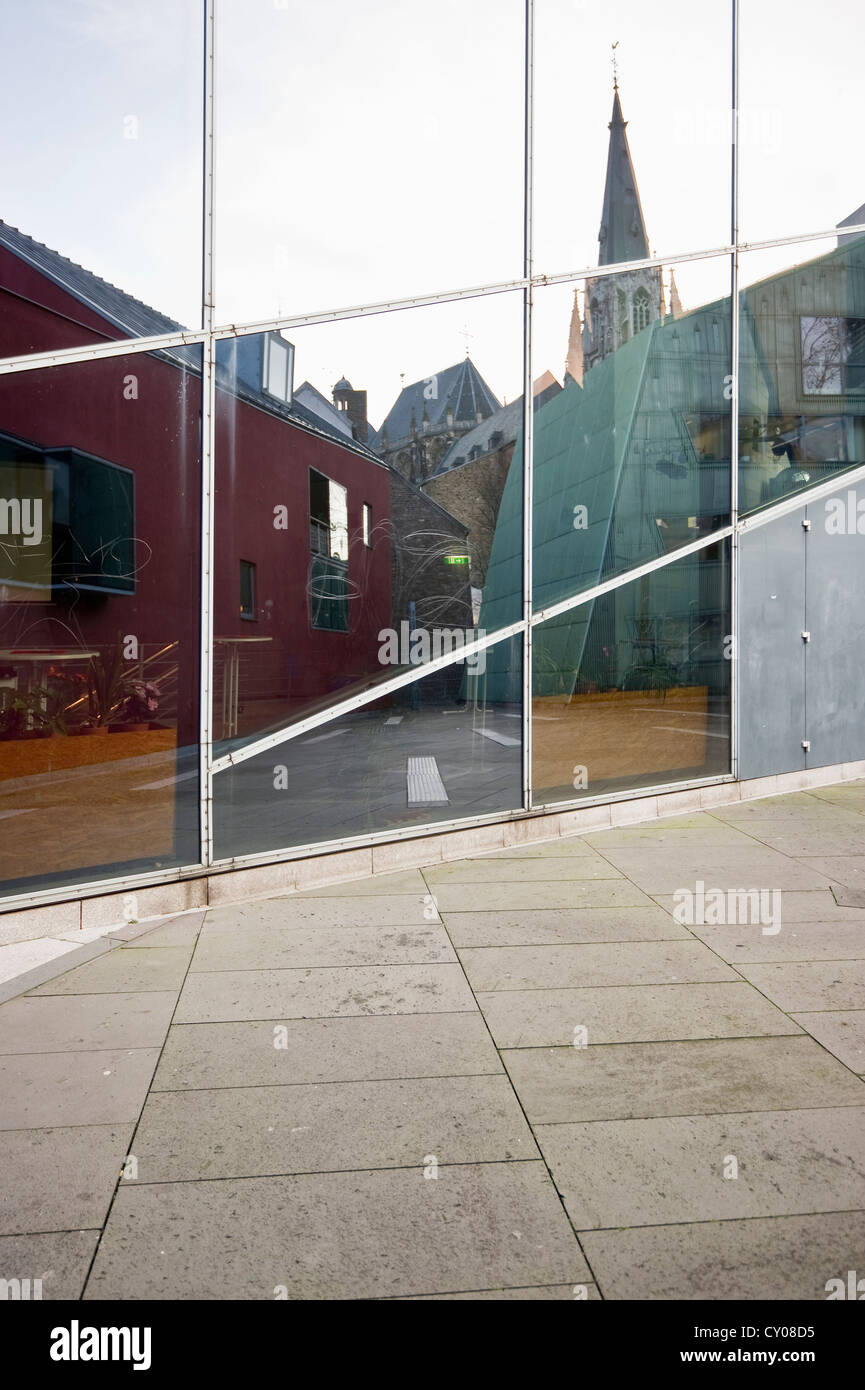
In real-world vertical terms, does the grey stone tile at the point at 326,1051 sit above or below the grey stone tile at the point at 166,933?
below

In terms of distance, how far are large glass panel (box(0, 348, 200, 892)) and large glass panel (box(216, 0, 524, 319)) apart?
115 centimetres

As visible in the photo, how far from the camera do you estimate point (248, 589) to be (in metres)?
7.02

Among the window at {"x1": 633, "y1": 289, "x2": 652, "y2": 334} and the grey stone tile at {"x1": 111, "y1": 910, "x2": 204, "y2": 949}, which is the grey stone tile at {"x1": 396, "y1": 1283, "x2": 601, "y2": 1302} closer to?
the grey stone tile at {"x1": 111, "y1": 910, "x2": 204, "y2": 949}

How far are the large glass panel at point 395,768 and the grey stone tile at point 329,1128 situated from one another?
334 cm

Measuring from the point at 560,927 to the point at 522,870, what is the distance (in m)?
1.60

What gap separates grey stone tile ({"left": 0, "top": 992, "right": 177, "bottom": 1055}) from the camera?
448cm

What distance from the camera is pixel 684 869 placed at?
7738 millimetres

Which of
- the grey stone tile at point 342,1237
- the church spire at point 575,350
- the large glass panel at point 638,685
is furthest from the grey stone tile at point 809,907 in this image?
the church spire at point 575,350

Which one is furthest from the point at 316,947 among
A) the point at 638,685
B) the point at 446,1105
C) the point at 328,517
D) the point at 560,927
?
the point at 638,685

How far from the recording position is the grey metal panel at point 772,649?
1066cm

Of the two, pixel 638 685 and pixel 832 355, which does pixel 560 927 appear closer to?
pixel 638 685

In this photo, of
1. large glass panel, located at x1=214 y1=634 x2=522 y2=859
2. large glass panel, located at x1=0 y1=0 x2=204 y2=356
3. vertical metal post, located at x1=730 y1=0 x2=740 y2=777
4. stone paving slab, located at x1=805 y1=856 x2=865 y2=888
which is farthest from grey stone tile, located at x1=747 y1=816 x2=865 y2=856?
large glass panel, located at x1=0 y1=0 x2=204 y2=356

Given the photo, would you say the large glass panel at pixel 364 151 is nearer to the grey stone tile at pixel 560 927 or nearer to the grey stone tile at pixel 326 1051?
the grey stone tile at pixel 560 927
